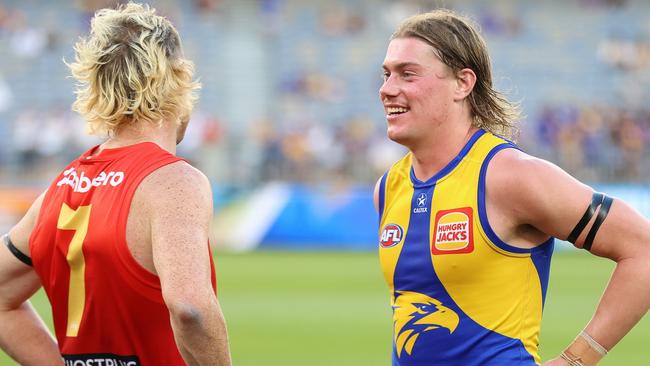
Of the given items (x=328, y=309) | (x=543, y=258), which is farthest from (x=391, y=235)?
(x=328, y=309)

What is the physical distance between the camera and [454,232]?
3615mm

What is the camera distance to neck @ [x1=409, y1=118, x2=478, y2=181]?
3822 millimetres

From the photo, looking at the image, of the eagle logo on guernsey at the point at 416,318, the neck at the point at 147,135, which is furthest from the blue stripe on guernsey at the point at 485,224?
the neck at the point at 147,135

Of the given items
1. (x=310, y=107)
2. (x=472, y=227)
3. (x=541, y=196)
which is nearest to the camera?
(x=541, y=196)

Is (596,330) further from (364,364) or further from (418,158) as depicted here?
(364,364)

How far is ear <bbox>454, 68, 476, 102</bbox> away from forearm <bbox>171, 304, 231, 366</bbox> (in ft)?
4.25

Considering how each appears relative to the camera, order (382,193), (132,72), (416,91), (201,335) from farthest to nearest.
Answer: (382,193) → (416,91) → (132,72) → (201,335)

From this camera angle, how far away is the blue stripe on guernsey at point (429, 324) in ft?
11.8

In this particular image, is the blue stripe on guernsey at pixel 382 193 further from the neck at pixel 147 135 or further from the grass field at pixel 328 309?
the grass field at pixel 328 309

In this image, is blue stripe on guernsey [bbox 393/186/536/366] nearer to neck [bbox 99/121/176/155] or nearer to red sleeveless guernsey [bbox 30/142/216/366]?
red sleeveless guernsey [bbox 30/142/216/366]

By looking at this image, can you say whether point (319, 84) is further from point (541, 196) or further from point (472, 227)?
point (541, 196)

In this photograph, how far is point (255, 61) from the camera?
25.7 m

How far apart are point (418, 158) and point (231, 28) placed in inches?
889

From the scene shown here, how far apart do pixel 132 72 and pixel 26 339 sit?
1.03 metres
